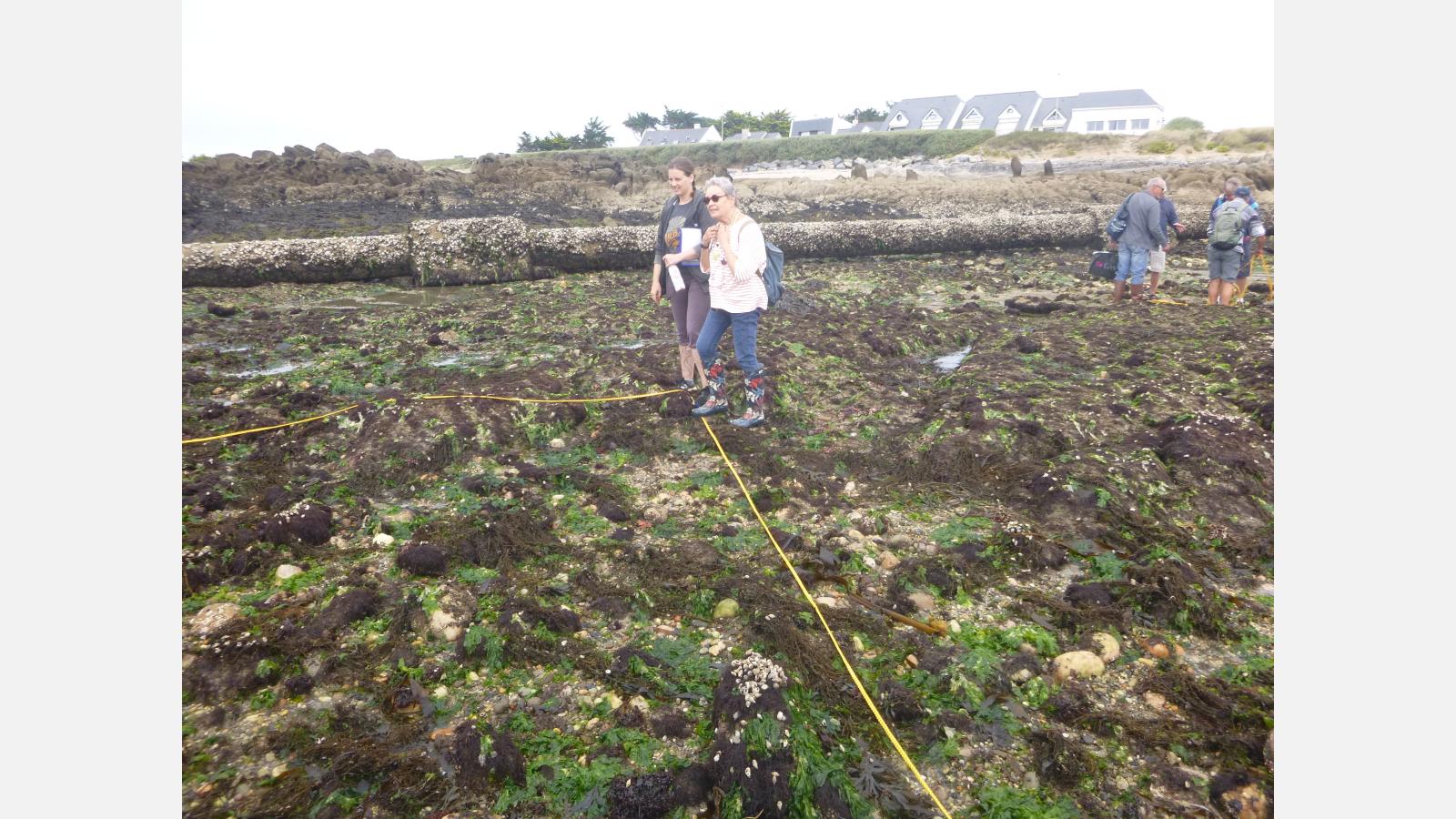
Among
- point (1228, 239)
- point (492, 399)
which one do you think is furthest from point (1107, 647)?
point (1228, 239)

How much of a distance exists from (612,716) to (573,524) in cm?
176

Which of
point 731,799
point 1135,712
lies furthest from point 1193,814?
point 731,799

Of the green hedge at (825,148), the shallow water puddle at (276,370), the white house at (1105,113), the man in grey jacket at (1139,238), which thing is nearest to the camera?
the shallow water puddle at (276,370)

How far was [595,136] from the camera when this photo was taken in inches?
2608

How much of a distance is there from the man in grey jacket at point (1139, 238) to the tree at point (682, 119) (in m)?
86.6

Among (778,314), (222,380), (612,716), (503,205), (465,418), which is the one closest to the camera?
(612,716)

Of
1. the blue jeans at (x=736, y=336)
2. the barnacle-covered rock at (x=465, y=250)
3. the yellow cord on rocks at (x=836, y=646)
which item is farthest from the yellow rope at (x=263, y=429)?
the barnacle-covered rock at (x=465, y=250)

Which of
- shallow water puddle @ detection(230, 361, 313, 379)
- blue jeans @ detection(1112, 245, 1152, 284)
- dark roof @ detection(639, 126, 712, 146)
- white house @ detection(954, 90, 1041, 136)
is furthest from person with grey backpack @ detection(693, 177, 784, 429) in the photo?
dark roof @ detection(639, 126, 712, 146)

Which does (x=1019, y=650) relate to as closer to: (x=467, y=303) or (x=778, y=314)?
(x=778, y=314)

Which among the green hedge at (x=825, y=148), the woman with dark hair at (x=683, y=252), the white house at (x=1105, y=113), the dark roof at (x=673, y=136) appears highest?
the dark roof at (x=673, y=136)

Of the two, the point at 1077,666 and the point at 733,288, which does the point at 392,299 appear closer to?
the point at 733,288

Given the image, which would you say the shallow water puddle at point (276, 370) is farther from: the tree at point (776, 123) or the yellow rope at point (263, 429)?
the tree at point (776, 123)

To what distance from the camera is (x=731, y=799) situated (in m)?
2.44

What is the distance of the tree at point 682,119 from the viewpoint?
8994 cm
